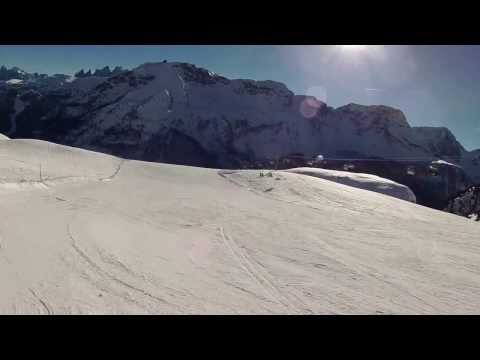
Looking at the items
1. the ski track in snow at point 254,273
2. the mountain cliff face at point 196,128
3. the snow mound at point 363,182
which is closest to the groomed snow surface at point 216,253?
the ski track in snow at point 254,273

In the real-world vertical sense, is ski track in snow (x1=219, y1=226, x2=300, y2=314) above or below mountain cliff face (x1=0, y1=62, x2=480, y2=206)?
below

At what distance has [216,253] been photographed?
17.4 ft

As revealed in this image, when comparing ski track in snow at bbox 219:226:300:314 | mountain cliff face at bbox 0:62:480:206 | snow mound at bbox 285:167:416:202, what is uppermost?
mountain cliff face at bbox 0:62:480:206

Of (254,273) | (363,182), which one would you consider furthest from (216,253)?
(363,182)

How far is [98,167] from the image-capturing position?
14.9 m

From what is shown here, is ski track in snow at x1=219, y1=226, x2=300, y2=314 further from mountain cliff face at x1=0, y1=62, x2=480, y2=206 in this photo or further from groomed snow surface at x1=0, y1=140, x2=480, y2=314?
mountain cliff face at x1=0, y1=62, x2=480, y2=206

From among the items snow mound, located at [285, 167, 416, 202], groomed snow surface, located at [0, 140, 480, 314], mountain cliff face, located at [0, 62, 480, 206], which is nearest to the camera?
groomed snow surface, located at [0, 140, 480, 314]

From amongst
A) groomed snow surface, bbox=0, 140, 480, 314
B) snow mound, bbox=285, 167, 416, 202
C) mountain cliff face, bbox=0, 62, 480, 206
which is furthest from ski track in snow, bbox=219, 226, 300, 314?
mountain cliff face, bbox=0, 62, 480, 206

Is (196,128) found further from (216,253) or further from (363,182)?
(216,253)

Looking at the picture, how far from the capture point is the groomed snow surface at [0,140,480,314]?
3.53 meters

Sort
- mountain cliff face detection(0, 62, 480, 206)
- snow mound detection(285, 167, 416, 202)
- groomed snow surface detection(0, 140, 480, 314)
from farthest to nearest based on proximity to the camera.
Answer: mountain cliff face detection(0, 62, 480, 206) < snow mound detection(285, 167, 416, 202) < groomed snow surface detection(0, 140, 480, 314)
